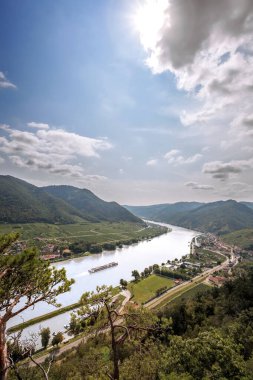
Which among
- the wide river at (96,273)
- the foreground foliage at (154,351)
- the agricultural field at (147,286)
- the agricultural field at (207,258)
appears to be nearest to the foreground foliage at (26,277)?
the foreground foliage at (154,351)

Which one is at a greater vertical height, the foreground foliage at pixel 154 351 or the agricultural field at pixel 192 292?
the foreground foliage at pixel 154 351

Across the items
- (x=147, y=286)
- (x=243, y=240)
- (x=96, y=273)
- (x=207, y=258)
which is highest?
(x=243, y=240)

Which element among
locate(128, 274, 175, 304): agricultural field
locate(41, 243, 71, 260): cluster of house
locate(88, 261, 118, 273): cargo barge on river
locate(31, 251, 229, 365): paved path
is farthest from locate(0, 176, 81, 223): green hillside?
locate(31, 251, 229, 365): paved path

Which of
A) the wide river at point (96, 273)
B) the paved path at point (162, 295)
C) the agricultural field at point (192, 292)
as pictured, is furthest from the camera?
the agricultural field at point (192, 292)

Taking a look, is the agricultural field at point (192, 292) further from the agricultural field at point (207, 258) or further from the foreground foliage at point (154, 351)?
the foreground foliage at point (154, 351)

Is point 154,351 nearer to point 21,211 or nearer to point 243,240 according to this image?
point 243,240

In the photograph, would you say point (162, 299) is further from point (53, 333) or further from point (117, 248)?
point (117, 248)

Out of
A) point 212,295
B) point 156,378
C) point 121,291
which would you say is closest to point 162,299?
point 121,291

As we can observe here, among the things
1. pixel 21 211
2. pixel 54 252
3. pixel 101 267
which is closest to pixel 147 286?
pixel 101 267

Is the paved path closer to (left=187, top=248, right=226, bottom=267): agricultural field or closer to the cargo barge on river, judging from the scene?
(left=187, top=248, right=226, bottom=267): agricultural field
